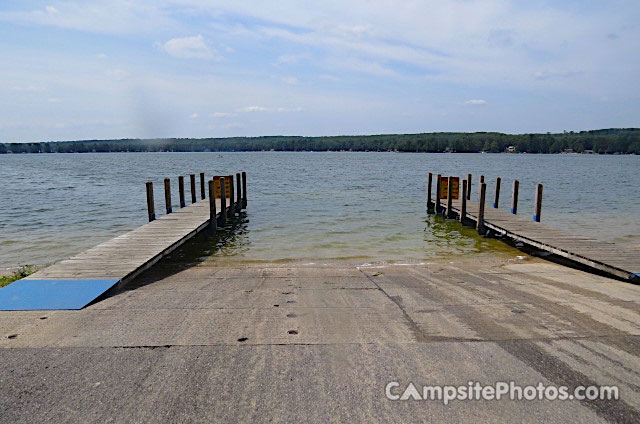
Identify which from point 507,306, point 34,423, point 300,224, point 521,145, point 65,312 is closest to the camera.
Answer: point 34,423

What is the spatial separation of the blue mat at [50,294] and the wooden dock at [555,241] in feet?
30.9

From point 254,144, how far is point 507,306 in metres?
187

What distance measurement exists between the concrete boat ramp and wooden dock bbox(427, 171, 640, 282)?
5.00ft

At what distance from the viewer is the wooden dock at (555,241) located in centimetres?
927

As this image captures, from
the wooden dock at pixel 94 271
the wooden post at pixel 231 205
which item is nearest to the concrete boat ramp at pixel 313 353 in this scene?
the wooden dock at pixel 94 271

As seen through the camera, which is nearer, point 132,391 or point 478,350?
point 132,391

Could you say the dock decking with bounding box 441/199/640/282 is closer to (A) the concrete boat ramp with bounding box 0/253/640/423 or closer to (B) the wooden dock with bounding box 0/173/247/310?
(A) the concrete boat ramp with bounding box 0/253/640/423

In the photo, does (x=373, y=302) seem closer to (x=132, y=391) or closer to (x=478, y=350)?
(x=478, y=350)

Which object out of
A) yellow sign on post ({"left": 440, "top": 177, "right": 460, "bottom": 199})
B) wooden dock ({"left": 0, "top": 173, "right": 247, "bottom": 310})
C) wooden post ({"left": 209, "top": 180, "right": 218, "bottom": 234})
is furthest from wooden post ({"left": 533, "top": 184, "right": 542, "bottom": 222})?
wooden dock ({"left": 0, "top": 173, "right": 247, "bottom": 310})

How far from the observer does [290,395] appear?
4.05 metres

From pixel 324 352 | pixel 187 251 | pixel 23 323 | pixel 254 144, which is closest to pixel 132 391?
pixel 324 352

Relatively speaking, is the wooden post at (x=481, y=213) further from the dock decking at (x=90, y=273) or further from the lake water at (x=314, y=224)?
the dock decking at (x=90, y=273)

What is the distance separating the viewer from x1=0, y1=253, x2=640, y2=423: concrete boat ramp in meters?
3.85

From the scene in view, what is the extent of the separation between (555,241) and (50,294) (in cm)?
1143
